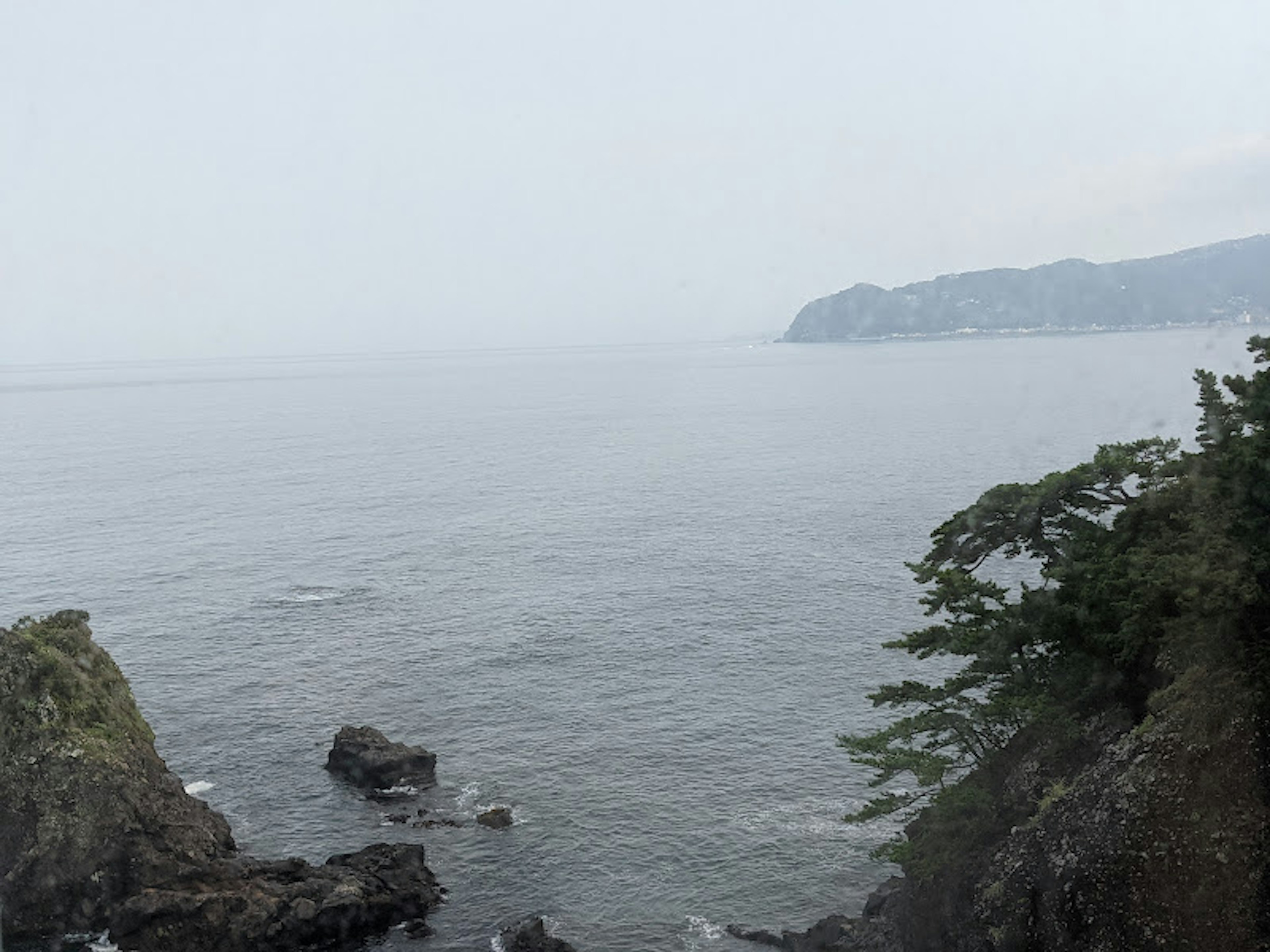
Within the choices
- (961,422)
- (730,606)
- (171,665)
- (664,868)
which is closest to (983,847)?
(664,868)

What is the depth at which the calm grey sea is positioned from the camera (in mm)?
52469

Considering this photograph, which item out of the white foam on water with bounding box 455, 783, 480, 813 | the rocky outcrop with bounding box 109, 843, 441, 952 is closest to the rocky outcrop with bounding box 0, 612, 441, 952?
the rocky outcrop with bounding box 109, 843, 441, 952

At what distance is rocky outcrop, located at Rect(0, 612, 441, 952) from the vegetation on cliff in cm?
2532

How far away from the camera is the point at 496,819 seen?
5544cm


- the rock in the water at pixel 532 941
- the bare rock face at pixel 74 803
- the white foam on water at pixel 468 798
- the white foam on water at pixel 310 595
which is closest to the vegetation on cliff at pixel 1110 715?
the rock in the water at pixel 532 941

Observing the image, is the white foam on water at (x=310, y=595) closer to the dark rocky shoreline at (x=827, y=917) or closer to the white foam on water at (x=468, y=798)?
the dark rocky shoreline at (x=827, y=917)

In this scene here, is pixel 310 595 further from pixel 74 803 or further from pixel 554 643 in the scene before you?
pixel 74 803

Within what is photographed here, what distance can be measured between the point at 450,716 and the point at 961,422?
455ft

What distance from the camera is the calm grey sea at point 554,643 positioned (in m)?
52.5

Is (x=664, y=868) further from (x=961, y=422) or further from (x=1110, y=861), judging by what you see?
(x=961, y=422)

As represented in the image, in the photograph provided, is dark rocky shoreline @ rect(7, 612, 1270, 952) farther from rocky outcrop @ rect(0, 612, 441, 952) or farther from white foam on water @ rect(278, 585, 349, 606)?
white foam on water @ rect(278, 585, 349, 606)

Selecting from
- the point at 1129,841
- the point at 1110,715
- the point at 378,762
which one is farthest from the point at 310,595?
the point at 1129,841

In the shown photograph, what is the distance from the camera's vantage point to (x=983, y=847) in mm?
38438

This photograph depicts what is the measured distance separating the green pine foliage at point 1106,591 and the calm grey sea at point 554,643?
1351 cm
